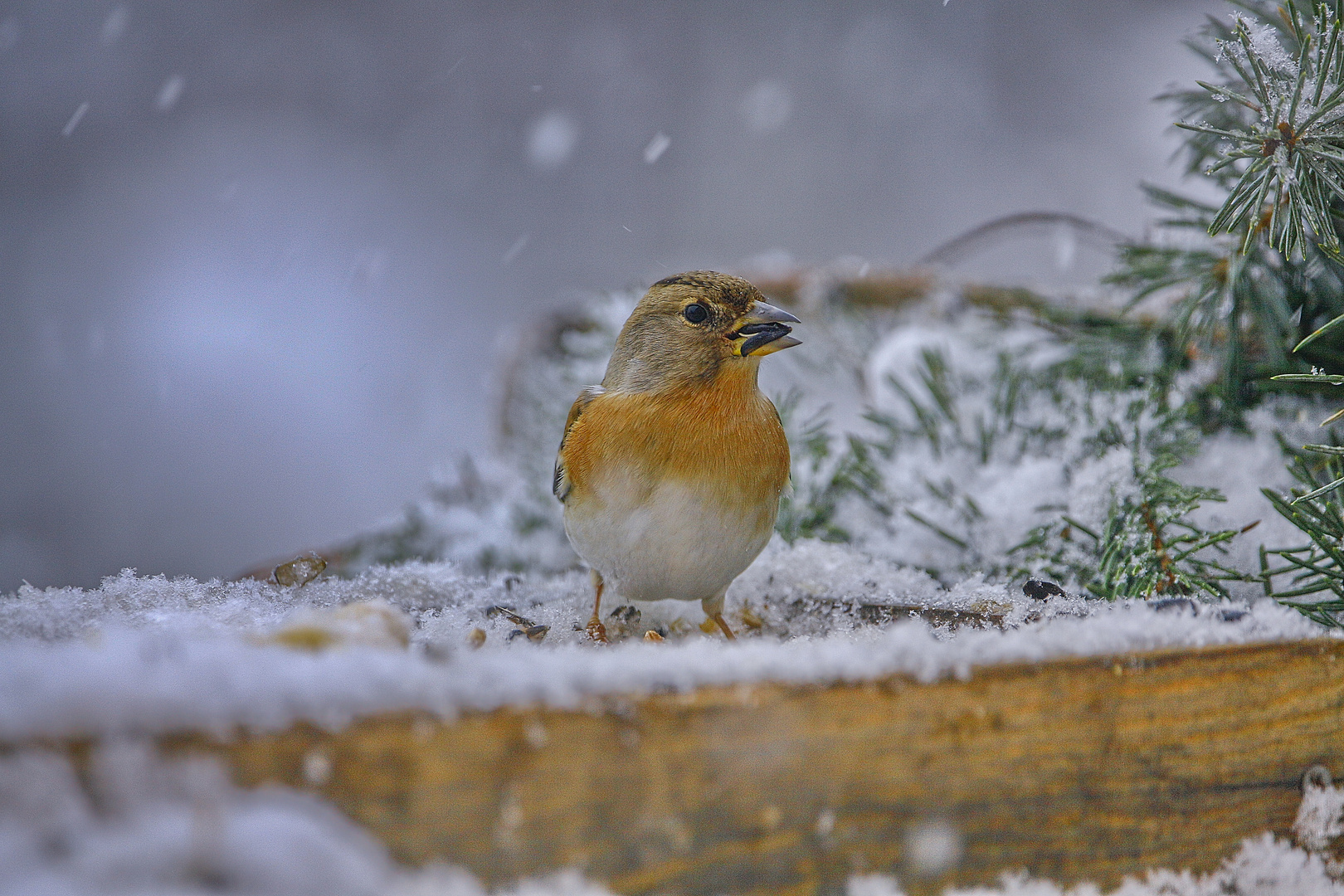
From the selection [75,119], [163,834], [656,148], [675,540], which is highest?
[656,148]

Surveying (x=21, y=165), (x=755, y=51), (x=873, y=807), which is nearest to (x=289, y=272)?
(x=21, y=165)

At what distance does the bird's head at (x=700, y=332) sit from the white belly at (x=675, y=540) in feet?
0.69

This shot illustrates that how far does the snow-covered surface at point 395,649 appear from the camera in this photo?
549 mm

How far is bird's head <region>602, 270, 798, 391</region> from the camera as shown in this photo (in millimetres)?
1305

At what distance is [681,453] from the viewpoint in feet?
3.95

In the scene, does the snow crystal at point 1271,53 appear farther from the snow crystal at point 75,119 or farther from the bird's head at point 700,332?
the snow crystal at point 75,119

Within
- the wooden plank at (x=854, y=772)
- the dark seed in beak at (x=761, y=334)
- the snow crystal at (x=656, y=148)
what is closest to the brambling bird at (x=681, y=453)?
the dark seed in beak at (x=761, y=334)

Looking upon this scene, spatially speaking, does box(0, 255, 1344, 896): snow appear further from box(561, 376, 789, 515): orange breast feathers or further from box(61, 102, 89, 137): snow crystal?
box(61, 102, 89, 137): snow crystal

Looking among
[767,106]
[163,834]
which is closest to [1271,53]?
[163,834]

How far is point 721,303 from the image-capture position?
1330 mm

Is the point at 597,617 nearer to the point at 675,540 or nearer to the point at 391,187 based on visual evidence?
the point at 675,540

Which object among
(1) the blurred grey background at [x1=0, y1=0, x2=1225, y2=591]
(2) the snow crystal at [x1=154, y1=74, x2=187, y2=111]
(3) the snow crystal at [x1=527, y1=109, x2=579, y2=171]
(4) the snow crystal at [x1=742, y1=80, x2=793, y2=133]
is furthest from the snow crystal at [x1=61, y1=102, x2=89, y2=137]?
(4) the snow crystal at [x1=742, y1=80, x2=793, y2=133]

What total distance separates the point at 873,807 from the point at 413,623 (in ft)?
2.13

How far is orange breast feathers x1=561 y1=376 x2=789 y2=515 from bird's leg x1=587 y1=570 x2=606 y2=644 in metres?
0.15
